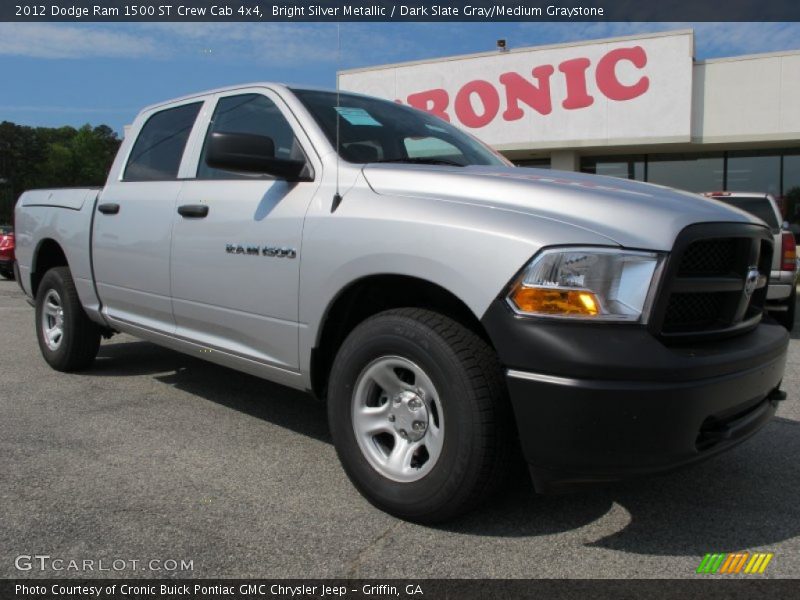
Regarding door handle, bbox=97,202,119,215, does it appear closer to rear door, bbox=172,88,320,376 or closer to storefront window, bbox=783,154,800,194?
rear door, bbox=172,88,320,376

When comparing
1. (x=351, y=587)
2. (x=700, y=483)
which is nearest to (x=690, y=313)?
(x=700, y=483)

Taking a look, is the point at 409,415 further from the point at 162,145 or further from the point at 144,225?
the point at 162,145

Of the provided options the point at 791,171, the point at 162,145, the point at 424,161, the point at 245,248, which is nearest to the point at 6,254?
the point at 162,145

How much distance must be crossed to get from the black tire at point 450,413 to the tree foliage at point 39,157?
64.7 m

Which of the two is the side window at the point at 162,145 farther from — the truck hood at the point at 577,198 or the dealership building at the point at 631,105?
the dealership building at the point at 631,105

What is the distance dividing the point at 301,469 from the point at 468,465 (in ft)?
3.83

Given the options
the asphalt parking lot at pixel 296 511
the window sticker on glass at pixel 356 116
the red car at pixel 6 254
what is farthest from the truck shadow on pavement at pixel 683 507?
the red car at pixel 6 254

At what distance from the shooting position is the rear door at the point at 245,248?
319 centimetres

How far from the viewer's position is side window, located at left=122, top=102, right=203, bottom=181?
4191 mm

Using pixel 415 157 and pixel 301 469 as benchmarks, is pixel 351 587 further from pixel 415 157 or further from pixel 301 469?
pixel 415 157

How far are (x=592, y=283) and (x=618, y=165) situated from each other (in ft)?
57.6

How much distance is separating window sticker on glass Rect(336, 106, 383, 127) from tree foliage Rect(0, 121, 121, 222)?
→ 63.6 metres

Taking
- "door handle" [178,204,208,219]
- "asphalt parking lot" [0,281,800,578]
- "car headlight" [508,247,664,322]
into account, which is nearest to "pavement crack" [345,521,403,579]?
"asphalt parking lot" [0,281,800,578]

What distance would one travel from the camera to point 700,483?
317cm
